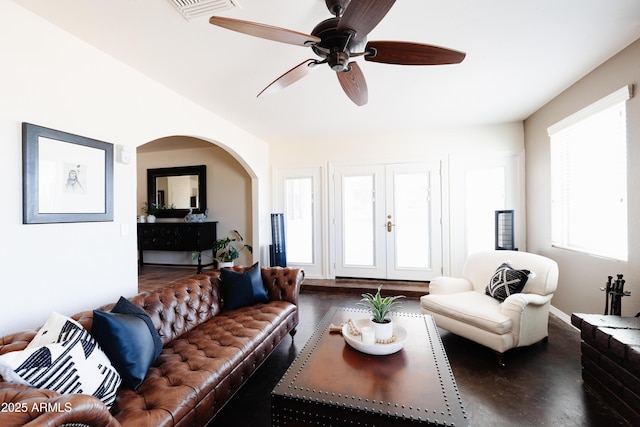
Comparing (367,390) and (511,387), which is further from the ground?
(367,390)

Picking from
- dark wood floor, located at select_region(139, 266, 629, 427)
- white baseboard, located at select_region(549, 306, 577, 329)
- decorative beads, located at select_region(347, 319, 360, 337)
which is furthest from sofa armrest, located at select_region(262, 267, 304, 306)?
white baseboard, located at select_region(549, 306, 577, 329)

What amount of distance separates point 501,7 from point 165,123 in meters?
2.91

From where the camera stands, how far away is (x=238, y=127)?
405 centimetres

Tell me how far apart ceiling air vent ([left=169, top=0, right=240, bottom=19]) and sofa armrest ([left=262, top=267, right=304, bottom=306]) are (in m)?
2.27

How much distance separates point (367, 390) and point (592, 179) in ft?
10.2

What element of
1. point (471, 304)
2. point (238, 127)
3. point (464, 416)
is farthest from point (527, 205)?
point (238, 127)

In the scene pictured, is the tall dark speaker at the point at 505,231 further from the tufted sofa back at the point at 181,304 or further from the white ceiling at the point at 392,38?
the tufted sofa back at the point at 181,304

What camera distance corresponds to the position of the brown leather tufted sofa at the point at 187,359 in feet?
2.98

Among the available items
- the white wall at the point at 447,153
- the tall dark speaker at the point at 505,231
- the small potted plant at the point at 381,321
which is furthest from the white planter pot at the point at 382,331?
the white wall at the point at 447,153

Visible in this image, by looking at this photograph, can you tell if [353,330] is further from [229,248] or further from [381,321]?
[229,248]

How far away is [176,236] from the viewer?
493cm

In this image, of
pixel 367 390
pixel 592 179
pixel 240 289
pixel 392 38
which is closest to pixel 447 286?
pixel 592 179

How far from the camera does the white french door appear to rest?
441 centimetres

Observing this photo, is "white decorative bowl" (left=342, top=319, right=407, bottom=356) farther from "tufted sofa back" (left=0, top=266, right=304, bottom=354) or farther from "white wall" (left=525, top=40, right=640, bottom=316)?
"white wall" (left=525, top=40, right=640, bottom=316)
